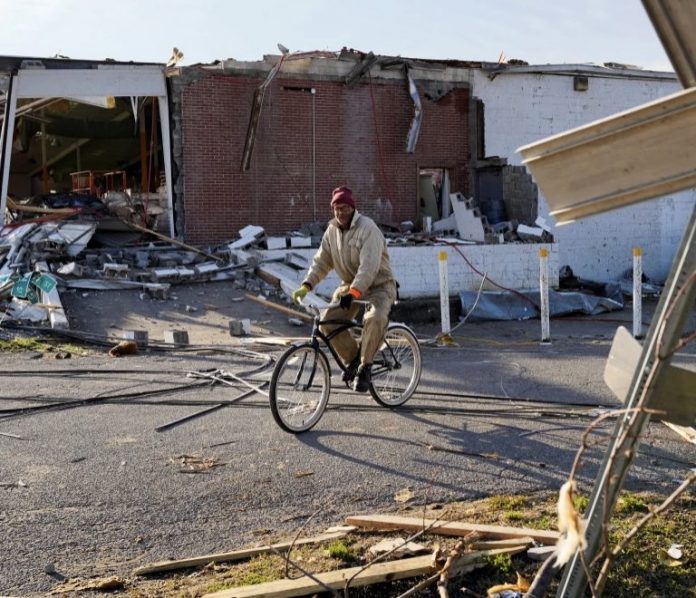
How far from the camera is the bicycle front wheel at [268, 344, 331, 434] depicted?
7.82 meters

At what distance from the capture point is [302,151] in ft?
78.1

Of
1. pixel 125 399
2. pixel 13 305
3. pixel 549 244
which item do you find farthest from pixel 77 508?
pixel 549 244

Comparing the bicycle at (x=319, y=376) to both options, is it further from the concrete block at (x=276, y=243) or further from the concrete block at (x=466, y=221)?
the concrete block at (x=466, y=221)

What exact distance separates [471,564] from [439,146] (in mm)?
21936

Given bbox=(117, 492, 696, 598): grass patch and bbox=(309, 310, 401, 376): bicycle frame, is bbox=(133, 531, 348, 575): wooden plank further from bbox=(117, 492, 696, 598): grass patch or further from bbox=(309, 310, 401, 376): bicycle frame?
bbox=(309, 310, 401, 376): bicycle frame

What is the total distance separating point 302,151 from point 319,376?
53.5 ft

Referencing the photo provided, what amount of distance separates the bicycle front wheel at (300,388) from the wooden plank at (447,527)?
7.57 ft

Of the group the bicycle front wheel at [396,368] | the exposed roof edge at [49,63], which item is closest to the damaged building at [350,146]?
the exposed roof edge at [49,63]

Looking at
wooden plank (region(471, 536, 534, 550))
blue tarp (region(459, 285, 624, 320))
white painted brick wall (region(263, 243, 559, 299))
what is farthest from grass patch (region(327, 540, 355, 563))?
blue tarp (region(459, 285, 624, 320))

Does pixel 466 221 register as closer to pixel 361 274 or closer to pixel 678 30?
pixel 361 274

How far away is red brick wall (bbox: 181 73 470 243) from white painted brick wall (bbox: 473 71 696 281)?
3.53 feet

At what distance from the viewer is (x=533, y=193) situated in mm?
24672

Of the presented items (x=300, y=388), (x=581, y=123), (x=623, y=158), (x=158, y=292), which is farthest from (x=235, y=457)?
(x=581, y=123)

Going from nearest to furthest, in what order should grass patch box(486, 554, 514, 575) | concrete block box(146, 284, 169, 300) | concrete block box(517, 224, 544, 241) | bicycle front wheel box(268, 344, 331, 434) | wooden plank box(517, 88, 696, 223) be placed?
wooden plank box(517, 88, 696, 223) < grass patch box(486, 554, 514, 575) < bicycle front wheel box(268, 344, 331, 434) < concrete block box(146, 284, 169, 300) < concrete block box(517, 224, 544, 241)
